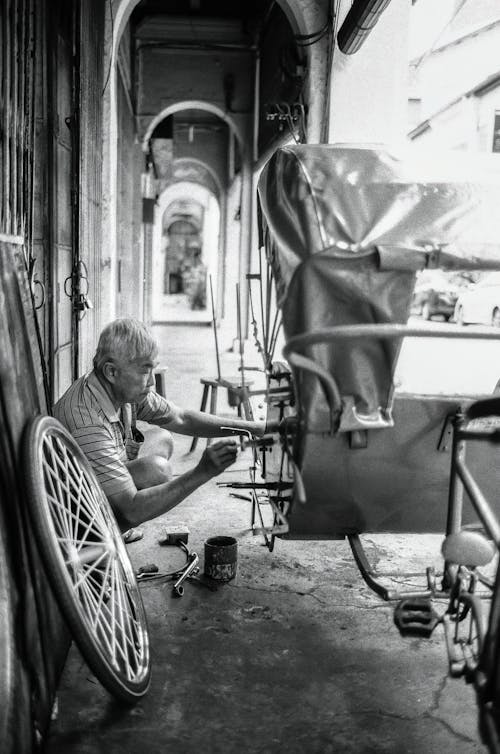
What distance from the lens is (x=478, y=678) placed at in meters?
2.14

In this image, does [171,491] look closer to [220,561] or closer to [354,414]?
[220,561]

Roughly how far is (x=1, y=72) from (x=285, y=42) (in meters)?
6.89

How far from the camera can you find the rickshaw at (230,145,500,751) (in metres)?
2.59

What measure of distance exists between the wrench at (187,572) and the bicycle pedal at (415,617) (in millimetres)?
1351

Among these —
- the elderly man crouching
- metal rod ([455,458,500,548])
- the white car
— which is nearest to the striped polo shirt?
the elderly man crouching

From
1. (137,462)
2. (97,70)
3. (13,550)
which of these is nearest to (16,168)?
(137,462)

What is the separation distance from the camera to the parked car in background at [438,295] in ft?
58.4

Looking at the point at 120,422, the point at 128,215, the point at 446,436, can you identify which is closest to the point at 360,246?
the point at 446,436

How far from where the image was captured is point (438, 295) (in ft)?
59.0

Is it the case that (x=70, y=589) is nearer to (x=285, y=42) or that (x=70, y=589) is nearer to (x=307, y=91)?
(x=307, y=91)

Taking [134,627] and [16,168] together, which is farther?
[16,168]

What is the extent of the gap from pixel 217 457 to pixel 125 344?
30.6 inches

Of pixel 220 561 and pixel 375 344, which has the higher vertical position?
pixel 375 344

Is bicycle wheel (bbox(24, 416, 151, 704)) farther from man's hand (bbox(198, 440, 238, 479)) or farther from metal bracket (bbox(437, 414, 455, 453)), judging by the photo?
metal bracket (bbox(437, 414, 455, 453))
